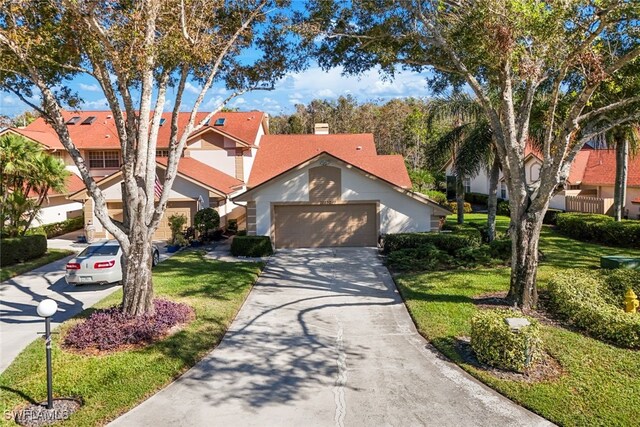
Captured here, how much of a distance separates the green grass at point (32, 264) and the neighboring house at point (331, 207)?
25.8ft

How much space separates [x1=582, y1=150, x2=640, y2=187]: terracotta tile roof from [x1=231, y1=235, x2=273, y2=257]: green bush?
23002mm

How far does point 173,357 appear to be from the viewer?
924 cm

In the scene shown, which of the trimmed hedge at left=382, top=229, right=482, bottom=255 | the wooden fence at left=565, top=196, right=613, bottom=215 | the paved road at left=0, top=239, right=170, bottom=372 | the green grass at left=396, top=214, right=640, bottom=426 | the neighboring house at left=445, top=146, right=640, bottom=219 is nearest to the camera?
the green grass at left=396, top=214, right=640, bottom=426

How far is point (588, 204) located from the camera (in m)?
30.7

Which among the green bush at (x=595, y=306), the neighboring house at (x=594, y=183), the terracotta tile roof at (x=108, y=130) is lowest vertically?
the green bush at (x=595, y=306)

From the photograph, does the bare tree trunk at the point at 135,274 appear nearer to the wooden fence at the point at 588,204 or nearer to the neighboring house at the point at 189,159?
the neighboring house at the point at 189,159

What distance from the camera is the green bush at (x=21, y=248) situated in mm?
18623

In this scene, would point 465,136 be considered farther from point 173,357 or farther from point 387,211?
point 173,357

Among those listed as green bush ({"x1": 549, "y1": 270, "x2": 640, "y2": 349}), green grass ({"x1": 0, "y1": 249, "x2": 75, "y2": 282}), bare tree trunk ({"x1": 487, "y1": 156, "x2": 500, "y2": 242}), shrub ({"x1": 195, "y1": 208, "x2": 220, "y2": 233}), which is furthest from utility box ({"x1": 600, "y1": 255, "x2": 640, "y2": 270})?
green grass ({"x1": 0, "y1": 249, "x2": 75, "y2": 282})

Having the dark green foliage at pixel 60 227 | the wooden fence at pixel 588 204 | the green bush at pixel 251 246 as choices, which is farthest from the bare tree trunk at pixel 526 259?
the dark green foliage at pixel 60 227

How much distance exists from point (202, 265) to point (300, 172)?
247 inches

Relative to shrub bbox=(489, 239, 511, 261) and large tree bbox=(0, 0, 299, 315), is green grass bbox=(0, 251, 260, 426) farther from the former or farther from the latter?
shrub bbox=(489, 239, 511, 261)

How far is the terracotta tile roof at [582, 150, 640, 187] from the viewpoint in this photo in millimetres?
30344

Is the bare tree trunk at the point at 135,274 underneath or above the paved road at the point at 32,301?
above
